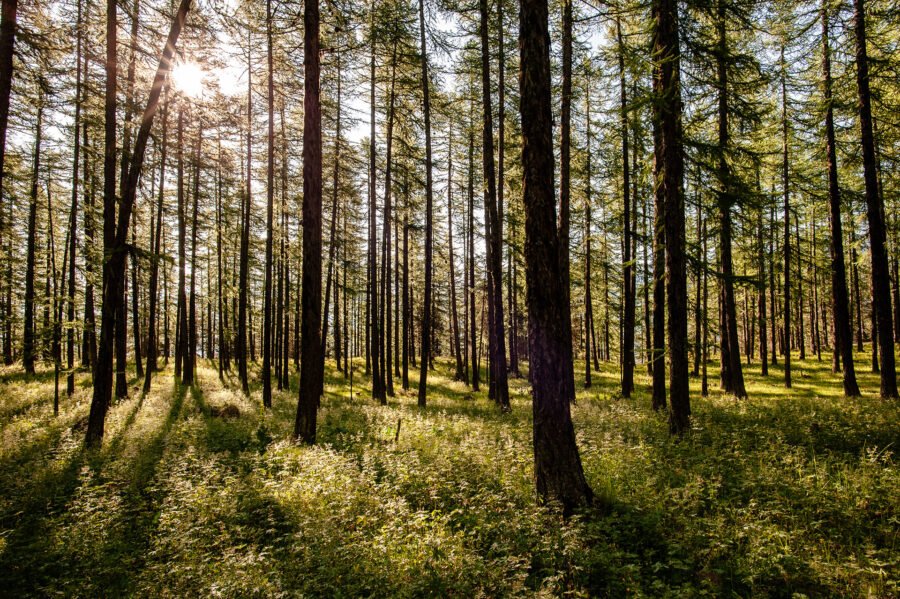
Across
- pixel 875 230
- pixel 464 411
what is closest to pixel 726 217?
pixel 875 230

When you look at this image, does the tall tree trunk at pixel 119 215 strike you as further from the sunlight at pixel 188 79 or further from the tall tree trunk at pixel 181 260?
the tall tree trunk at pixel 181 260

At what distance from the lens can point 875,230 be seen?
13367 millimetres

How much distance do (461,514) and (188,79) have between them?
A: 42.9 feet

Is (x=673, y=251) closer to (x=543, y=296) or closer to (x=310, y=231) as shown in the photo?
(x=543, y=296)

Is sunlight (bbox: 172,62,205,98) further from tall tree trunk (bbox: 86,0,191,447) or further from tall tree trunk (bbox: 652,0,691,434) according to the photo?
tall tree trunk (bbox: 652,0,691,434)

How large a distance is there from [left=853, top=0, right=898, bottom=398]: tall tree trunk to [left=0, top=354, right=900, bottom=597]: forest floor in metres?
2.97

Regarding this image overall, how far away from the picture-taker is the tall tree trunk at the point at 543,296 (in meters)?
5.71

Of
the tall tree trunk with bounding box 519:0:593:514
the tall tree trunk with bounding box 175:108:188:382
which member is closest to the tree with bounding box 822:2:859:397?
the tall tree trunk with bounding box 519:0:593:514

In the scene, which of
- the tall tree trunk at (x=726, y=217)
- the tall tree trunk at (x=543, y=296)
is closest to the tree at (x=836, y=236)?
the tall tree trunk at (x=726, y=217)

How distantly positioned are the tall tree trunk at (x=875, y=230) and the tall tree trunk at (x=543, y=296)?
46.2 feet

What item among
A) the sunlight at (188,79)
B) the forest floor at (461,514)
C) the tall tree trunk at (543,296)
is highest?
the sunlight at (188,79)

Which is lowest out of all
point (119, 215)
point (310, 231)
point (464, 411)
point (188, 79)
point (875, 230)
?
point (464, 411)

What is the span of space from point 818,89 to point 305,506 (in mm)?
21697

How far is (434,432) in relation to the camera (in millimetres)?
10844
